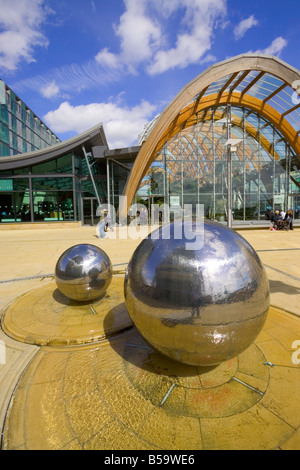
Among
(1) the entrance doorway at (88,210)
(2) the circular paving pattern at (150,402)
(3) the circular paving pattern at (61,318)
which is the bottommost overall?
→ (2) the circular paving pattern at (150,402)

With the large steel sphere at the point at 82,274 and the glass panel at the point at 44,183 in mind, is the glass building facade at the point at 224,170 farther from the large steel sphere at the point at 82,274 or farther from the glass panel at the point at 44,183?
the large steel sphere at the point at 82,274

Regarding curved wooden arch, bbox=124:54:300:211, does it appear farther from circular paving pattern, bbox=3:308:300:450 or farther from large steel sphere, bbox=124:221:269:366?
large steel sphere, bbox=124:221:269:366

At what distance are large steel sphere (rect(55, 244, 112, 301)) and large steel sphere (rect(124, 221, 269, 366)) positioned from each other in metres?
2.50

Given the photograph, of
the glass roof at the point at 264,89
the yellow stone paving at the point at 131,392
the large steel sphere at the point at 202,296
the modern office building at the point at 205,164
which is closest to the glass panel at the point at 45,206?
the modern office building at the point at 205,164

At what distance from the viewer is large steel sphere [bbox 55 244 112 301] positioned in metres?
5.08

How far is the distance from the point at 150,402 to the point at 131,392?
266 millimetres

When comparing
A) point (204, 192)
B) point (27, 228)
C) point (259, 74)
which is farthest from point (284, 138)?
point (27, 228)

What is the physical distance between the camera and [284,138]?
26812 mm

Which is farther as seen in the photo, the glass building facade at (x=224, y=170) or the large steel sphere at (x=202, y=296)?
the glass building facade at (x=224, y=170)

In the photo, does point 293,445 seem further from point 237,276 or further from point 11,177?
point 11,177

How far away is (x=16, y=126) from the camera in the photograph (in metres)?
45.4

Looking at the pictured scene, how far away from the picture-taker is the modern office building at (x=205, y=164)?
25312 millimetres
